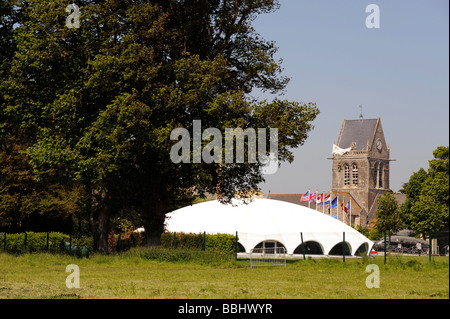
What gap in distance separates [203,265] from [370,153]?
17324cm

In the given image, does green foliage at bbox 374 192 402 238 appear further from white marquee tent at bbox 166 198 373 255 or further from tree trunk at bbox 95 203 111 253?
tree trunk at bbox 95 203 111 253

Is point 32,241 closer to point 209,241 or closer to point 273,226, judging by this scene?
point 209,241

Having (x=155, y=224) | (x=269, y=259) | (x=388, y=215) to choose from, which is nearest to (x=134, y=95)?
(x=155, y=224)

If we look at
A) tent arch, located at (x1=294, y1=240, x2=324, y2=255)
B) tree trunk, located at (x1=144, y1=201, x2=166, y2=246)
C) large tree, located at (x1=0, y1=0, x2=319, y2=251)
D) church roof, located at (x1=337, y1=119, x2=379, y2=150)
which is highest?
church roof, located at (x1=337, y1=119, x2=379, y2=150)

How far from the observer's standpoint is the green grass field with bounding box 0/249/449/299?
655 inches

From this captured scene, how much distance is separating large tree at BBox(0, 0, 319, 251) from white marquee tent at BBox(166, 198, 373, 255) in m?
23.5

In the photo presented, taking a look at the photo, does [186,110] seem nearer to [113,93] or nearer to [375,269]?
[113,93]

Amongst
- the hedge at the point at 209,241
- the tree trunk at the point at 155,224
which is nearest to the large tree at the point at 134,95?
the tree trunk at the point at 155,224

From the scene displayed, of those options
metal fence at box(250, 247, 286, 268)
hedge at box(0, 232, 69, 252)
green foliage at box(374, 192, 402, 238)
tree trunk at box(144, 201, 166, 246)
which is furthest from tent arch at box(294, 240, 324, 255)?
green foliage at box(374, 192, 402, 238)

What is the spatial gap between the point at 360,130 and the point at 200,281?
183 m

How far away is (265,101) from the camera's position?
33.8 meters

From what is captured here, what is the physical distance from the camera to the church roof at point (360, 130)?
647 feet
